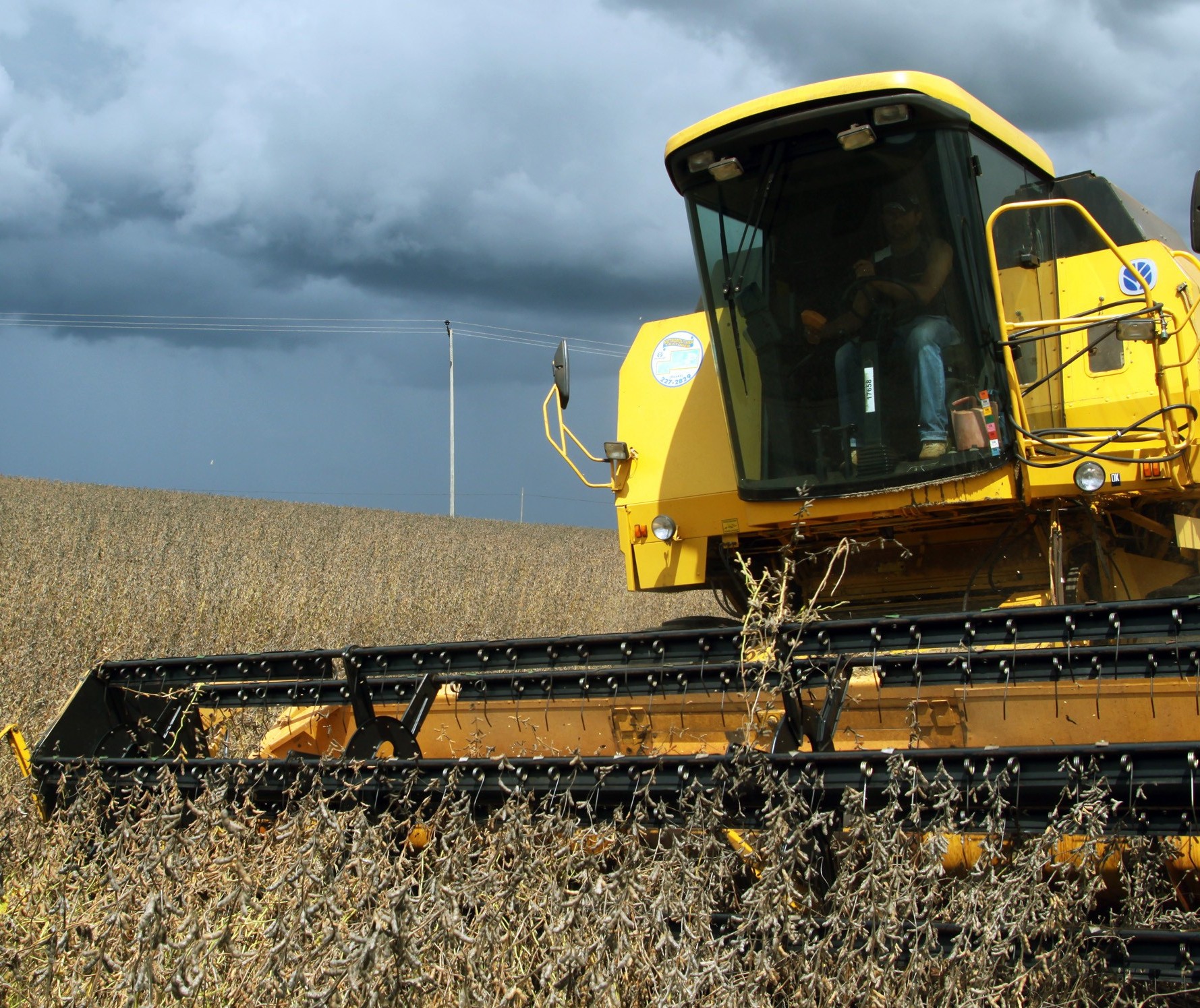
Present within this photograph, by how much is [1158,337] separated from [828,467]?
1.14 meters

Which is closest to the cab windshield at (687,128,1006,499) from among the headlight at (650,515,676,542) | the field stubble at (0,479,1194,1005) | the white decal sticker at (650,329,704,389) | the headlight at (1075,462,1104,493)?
the headlight at (1075,462,1104,493)

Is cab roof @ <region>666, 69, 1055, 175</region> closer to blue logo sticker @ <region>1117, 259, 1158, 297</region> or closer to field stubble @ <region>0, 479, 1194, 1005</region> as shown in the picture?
blue logo sticker @ <region>1117, 259, 1158, 297</region>

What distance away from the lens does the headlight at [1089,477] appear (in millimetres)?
3668

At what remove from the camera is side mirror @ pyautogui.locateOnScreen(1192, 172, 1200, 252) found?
12.6 ft

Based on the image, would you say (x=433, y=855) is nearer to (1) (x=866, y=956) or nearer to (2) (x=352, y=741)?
(2) (x=352, y=741)

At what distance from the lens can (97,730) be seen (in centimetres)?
330

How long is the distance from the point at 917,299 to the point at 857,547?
92 cm

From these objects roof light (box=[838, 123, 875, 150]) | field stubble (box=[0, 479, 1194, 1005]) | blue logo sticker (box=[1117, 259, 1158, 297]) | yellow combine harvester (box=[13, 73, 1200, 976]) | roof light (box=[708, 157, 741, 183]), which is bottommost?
field stubble (box=[0, 479, 1194, 1005])

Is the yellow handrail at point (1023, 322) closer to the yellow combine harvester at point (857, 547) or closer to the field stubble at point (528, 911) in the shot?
the yellow combine harvester at point (857, 547)

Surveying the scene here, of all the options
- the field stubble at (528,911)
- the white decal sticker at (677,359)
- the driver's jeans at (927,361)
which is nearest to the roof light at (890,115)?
the driver's jeans at (927,361)

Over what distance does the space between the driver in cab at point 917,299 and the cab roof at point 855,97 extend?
36 centimetres

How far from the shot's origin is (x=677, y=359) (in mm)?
4902

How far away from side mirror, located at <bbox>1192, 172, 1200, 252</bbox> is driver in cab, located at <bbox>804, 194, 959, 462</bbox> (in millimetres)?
813

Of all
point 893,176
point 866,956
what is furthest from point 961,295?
point 866,956
